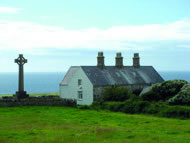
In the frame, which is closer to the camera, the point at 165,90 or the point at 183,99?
the point at 183,99

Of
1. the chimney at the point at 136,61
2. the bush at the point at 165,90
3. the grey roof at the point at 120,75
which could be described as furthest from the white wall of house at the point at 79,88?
the chimney at the point at 136,61

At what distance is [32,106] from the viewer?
42.1 m

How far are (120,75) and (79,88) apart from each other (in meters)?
7.77

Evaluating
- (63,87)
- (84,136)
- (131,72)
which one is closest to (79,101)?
(63,87)

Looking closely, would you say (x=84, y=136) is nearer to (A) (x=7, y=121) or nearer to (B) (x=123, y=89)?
(A) (x=7, y=121)

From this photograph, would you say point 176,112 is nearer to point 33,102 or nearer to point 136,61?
point 33,102

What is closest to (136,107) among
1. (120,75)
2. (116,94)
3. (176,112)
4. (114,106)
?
(114,106)

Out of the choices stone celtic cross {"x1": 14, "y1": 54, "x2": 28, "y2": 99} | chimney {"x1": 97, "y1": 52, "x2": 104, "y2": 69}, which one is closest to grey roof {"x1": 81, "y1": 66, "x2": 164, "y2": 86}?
chimney {"x1": 97, "y1": 52, "x2": 104, "y2": 69}

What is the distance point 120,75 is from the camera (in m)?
55.3

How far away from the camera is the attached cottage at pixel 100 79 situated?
50.9 m

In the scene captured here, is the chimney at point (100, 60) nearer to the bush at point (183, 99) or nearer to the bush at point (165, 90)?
the bush at point (165, 90)

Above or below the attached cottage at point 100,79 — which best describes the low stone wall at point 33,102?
below

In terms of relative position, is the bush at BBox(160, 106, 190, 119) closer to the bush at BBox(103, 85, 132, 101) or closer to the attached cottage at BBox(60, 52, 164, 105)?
the bush at BBox(103, 85, 132, 101)

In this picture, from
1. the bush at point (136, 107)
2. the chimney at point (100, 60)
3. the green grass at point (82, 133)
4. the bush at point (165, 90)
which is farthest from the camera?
the chimney at point (100, 60)
